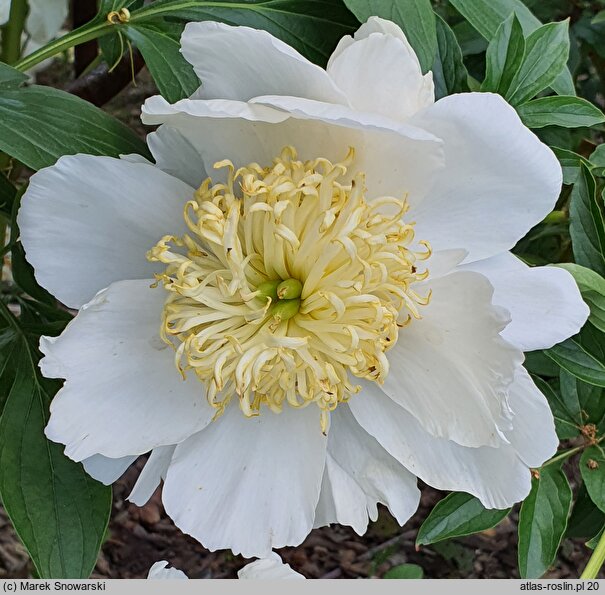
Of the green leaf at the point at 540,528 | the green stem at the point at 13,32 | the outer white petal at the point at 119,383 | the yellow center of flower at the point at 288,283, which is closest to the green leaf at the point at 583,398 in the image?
the green leaf at the point at 540,528

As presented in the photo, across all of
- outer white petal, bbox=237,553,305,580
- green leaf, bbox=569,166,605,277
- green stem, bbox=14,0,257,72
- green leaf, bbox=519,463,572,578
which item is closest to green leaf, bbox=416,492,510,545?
green leaf, bbox=519,463,572,578

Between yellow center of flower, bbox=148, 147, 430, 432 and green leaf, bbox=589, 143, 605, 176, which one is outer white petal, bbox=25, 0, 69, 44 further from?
green leaf, bbox=589, 143, 605, 176

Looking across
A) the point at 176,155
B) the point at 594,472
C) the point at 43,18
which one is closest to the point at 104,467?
the point at 176,155

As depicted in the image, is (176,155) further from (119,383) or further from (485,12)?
(485,12)

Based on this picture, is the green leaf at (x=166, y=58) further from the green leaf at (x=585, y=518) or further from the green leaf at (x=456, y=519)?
the green leaf at (x=585, y=518)

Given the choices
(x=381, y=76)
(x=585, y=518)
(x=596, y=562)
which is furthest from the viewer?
(x=585, y=518)

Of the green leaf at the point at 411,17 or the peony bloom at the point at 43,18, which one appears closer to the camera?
the green leaf at the point at 411,17

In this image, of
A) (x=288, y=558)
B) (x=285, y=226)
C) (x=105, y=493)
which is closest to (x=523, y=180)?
(x=285, y=226)
